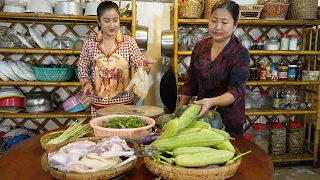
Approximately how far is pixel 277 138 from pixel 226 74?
1872 millimetres

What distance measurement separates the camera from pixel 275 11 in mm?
2805

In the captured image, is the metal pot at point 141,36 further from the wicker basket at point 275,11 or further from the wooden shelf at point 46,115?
the wicker basket at point 275,11

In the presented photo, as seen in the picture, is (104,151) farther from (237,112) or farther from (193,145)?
(237,112)

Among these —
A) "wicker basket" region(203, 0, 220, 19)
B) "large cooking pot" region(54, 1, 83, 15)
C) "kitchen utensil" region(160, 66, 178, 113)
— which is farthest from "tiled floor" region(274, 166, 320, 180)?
"large cooking pot" region(54, 1, 83, 15)

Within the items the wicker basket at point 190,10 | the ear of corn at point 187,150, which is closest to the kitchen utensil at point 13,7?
the wicker basket at point 190,10

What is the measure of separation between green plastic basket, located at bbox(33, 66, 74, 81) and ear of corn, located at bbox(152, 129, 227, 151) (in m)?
2.00

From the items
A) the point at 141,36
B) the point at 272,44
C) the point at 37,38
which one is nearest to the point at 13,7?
the point at 37,38

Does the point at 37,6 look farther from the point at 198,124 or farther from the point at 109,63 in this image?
the point at 198,124

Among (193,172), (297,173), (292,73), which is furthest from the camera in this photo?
(292,73)

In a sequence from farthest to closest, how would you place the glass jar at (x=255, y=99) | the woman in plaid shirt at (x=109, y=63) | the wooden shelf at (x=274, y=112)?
the glass jar at (x=255, y=99) → the wooden shelf at (x=274, y=112) → the woman in plaid shirt at (x=109, y=63)

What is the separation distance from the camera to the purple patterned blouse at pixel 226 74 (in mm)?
1457

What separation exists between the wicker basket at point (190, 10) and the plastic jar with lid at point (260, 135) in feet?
4.34

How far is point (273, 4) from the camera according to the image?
2.79m

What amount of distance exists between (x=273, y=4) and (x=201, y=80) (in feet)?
5.42
